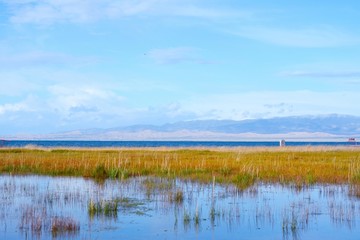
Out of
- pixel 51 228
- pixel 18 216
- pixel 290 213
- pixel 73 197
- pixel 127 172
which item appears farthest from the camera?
pixel 127 172

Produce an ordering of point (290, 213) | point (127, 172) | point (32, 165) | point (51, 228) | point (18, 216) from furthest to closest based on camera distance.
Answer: point (32, 165)
point (127, 172)
point (290, 213)
point (18, 216)
point (51, 228)

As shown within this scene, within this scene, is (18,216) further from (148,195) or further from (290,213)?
(290,213)

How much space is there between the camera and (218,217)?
1509 cm

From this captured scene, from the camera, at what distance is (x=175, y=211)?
51.7ft

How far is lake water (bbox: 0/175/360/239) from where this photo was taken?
43.3 ft

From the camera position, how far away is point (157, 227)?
13.9 meters

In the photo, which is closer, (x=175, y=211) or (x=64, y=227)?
(x=64, y=227)

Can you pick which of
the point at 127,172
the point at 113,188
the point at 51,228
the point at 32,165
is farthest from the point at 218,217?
the point at 32,165

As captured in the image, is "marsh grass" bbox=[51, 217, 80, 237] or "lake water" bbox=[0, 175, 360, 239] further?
"lake water" bbox=[0, 175, 360, 239]

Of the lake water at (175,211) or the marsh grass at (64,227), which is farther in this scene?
the lake water at (175,211)

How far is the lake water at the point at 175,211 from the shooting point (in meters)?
13.2

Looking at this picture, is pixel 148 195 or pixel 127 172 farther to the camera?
pixel 127 172

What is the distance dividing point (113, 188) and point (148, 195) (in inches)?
88.2

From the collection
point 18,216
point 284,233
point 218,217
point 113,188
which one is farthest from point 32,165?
point 284,233
